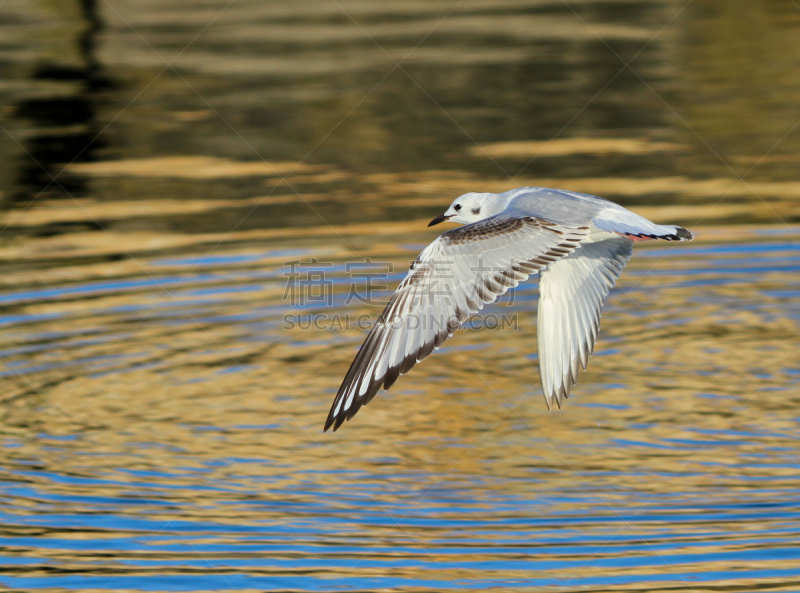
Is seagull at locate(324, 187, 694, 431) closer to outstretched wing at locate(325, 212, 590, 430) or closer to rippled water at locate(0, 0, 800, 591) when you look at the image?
outstretched wing at locate(325, 212, 590, 430)

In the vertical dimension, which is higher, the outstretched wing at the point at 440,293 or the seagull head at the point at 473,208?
the seagull head at the point at 473,208

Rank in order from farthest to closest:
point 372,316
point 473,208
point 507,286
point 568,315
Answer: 1. point 372,316
2. point 473,208
3. point 568,315
4. point 507,286

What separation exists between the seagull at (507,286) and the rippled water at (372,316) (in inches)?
23.1

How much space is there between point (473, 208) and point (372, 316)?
2065 millimetres

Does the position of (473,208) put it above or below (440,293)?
above

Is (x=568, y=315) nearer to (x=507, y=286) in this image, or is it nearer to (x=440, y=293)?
(x=507, y=286)

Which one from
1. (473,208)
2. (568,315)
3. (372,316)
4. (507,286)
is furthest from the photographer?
(372,316)

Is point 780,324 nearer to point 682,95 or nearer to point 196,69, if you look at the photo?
point 682,95

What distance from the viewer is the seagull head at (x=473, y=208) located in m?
7.91

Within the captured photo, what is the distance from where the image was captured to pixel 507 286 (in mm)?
6641

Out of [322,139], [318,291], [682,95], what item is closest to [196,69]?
[322,139]

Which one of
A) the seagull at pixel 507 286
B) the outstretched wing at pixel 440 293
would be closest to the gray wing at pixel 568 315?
the seagull at pixel 507 286

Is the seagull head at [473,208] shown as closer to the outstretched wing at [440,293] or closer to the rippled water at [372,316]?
the outstretched wing at [440,293]

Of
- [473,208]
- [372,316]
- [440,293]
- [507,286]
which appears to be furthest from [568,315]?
[372,316]
